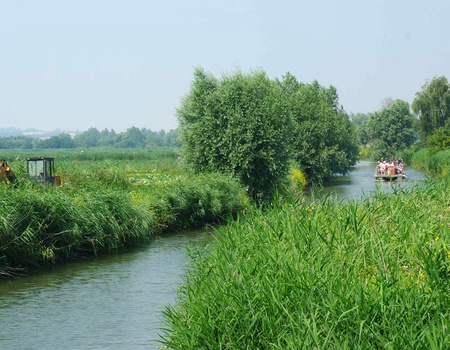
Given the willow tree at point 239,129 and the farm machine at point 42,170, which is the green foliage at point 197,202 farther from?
the farm machine at point 42,170

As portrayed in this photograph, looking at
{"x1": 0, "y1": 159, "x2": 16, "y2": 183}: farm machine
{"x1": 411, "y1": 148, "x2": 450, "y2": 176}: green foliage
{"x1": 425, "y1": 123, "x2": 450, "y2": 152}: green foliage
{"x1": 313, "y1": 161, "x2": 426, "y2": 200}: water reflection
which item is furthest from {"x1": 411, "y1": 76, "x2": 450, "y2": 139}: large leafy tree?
{"x1": 0, "y1": 159, "x2": 16, "y2": 183}: farm machine

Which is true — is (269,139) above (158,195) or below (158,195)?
above

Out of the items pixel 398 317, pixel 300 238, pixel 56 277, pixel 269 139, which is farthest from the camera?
pixel 269 139

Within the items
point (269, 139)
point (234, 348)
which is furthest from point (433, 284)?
point (269, 139)

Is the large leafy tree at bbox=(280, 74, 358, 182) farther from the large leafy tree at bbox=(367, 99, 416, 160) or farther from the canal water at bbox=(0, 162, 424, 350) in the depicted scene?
the large leafy tree at bbox=(367, 99, 416, 160)

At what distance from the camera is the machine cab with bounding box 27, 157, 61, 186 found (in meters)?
25.7

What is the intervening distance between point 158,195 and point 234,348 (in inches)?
739

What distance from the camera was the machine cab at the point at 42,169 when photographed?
25672 mm

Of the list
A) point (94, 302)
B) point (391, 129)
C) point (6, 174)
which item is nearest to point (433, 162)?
point (391, 129)

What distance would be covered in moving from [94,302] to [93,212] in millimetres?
6476

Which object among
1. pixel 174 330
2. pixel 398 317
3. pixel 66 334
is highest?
pixel 398 317

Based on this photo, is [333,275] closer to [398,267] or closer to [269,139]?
[398,267]

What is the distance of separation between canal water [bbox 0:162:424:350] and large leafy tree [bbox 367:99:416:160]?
77592 millimetres

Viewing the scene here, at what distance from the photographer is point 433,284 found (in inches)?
298
